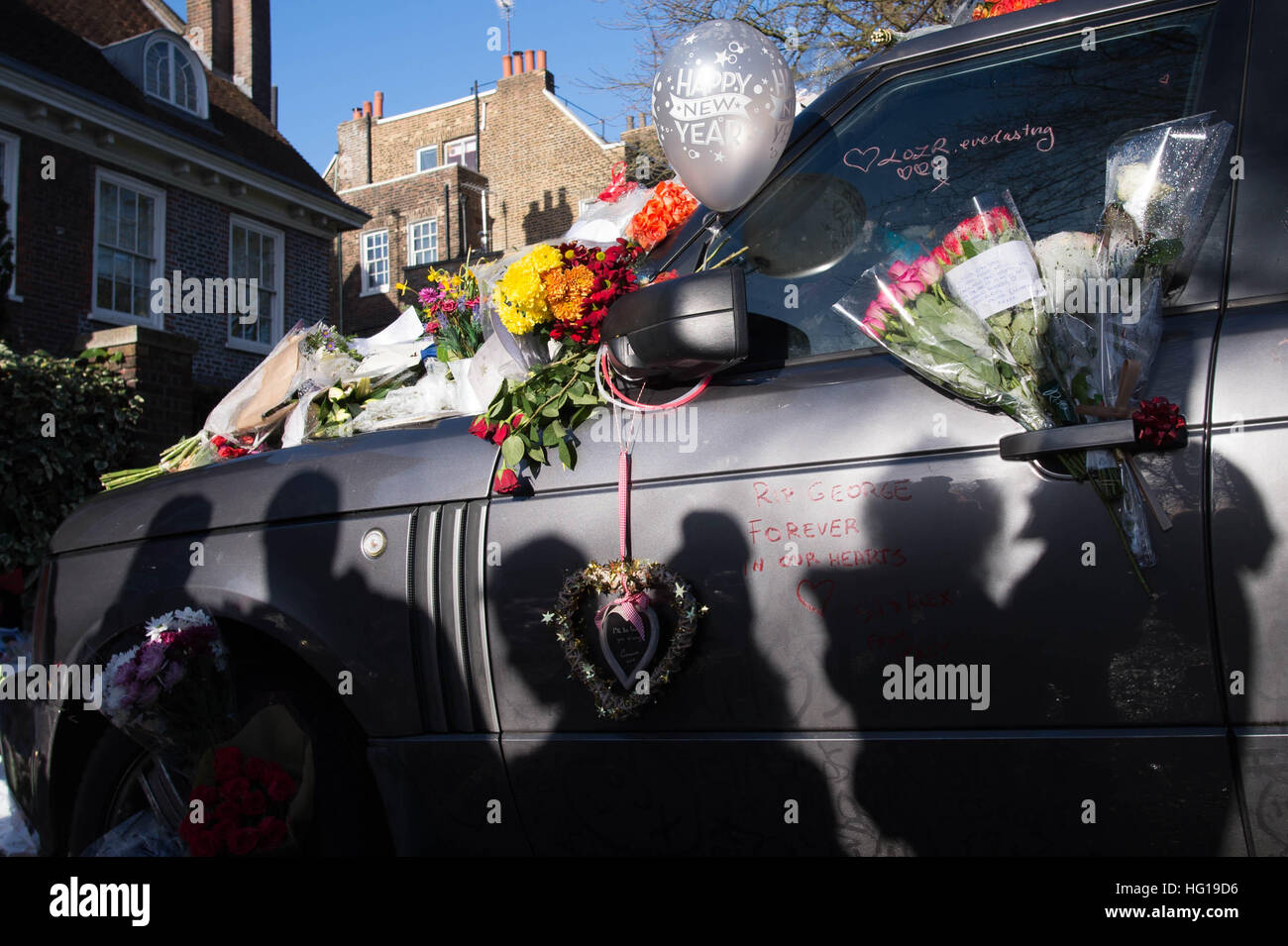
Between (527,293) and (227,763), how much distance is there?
51.4 inches

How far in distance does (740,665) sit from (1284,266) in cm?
121

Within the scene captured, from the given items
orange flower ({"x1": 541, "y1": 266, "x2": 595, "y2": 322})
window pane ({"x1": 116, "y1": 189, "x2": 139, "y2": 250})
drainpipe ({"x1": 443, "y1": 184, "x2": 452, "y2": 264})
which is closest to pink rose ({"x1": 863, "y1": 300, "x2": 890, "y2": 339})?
orange flower ({"x1": 541, "y1": 266, "x2": 595, "y2": 322})

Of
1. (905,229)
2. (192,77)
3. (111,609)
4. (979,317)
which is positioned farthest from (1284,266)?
(192,77)

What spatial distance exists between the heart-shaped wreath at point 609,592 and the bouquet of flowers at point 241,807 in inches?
30.0

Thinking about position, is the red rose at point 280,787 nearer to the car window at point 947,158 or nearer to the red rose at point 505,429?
the red rose at point 505,429

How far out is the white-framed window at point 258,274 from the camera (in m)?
15.4

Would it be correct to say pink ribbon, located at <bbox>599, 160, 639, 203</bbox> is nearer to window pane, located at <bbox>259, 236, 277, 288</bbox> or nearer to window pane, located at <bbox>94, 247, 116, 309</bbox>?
window pane, located at <bbox>94, 247, 116, 309</bbox>

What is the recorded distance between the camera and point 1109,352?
1.72 metres

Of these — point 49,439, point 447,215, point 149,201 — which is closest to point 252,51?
point 149,201

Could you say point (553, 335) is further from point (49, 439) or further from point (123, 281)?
point (123, 281)

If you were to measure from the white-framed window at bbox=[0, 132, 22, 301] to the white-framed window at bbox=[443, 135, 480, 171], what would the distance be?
18.5 metres

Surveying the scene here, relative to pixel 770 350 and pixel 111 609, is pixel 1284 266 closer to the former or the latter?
pixel 770 350

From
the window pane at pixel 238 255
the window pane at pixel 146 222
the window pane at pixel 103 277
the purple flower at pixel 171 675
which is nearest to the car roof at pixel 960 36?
the purple flower at pixel 171 675
